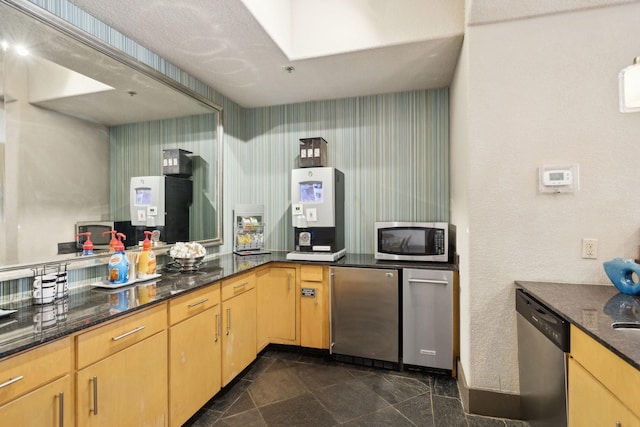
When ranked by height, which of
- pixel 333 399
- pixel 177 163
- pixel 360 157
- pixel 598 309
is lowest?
pixel 333 399

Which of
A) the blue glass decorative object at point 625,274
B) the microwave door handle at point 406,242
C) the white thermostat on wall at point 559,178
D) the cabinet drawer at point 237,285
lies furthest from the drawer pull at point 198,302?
the blue glass decorative object at point 625,274

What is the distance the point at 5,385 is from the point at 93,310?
16.9 inches

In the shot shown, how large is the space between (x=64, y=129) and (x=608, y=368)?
9.19 feet

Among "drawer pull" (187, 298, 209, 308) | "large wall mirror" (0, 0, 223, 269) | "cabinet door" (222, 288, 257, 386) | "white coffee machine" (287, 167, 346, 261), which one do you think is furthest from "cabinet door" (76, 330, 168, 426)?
"white coffee machine" (287, 167, 346, 261)

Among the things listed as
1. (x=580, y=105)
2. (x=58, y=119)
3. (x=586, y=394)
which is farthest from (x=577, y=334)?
(x=58, y=119)

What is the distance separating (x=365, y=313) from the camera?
103 inches

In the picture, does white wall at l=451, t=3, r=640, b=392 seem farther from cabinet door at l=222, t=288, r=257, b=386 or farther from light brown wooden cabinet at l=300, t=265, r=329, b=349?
cabinet door at l=222, t=288, r=257, b=386

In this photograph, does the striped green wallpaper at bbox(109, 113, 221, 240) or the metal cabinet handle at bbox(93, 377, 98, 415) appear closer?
the metal cabinet handle at bbox(93, 377, 98, 415)

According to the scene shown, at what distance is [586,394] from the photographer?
121 cm

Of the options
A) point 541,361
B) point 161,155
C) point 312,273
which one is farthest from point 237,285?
point 541,361

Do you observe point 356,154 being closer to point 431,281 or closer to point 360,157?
point 360,157

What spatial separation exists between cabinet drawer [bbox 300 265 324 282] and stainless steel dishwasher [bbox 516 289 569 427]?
149cm

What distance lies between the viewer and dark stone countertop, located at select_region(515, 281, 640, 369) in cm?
103

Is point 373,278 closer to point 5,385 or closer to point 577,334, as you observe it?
point 577,334
